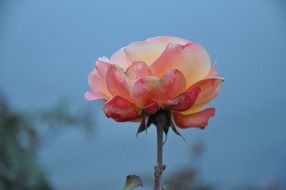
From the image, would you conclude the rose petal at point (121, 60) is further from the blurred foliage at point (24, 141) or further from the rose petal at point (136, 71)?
the blurred foliage at point (24, 141)

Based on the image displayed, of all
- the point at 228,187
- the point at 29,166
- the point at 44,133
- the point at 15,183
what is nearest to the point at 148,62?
the point at 29,166

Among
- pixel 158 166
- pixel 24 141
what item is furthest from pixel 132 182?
pixel 24 141

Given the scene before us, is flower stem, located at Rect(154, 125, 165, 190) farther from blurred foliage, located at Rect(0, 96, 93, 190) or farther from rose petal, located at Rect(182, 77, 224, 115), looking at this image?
blurred foliage, located at Rect(0, 96, 93, 190)

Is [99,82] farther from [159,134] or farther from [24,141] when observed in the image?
[24,141]

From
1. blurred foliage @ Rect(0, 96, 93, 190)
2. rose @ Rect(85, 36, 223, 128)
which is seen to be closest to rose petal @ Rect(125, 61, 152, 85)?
rose @ Rect(85, 36, 223, 128)

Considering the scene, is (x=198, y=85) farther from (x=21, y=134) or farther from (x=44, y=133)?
(x=44, y=133)

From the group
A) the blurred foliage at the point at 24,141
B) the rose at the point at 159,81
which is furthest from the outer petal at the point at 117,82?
the blurred foliage at the point at 24,141
